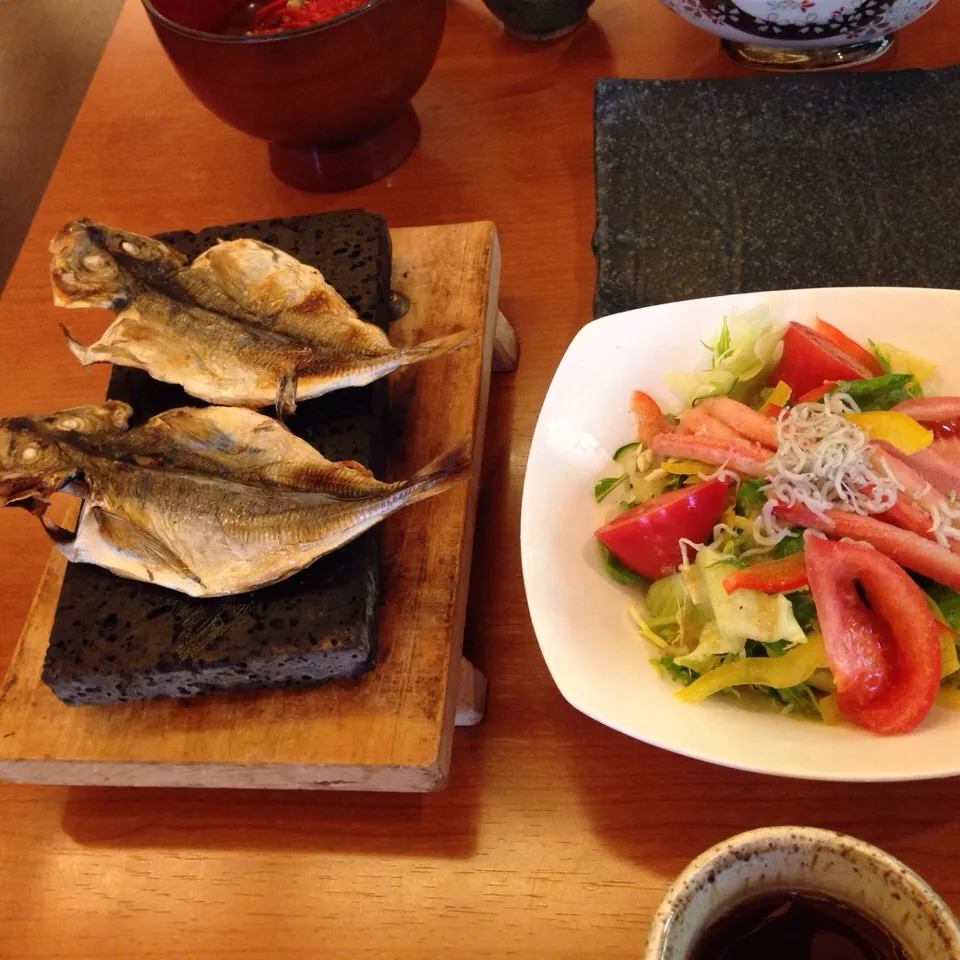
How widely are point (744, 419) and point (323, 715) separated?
50 cm

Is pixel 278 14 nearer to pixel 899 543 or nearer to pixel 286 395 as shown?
pixel 286 395

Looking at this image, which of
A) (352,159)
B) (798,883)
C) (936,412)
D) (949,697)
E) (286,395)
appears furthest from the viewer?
(352,159)

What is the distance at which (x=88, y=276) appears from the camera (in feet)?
3.43

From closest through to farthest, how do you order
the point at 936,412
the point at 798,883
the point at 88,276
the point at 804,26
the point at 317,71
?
1. the point at 798,883
2. the point at 936,412
3. the point at 88,276
4. the point at 317,71
5. the point at 804,26

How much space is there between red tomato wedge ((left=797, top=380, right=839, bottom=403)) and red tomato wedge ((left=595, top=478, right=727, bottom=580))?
13 centimetres

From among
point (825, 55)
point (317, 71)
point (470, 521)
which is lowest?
point (470, 521)

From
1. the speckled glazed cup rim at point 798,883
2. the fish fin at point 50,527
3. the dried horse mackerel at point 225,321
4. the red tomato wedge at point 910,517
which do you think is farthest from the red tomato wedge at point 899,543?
the fish fin at point 50,527

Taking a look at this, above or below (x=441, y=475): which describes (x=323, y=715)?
below

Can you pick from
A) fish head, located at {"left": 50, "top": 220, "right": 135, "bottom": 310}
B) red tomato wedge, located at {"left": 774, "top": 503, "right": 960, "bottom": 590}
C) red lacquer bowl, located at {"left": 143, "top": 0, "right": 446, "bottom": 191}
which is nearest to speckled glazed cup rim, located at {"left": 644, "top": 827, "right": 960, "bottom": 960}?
red tomato wedge, located at {"left": 774, "top": 503, "right": 960, "bottom": 590}

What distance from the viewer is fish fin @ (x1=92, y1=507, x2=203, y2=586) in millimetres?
862

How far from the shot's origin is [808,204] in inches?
46.2

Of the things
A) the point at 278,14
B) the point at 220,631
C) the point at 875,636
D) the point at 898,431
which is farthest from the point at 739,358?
the point at 278,14

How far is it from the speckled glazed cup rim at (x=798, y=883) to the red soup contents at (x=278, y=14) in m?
1.18

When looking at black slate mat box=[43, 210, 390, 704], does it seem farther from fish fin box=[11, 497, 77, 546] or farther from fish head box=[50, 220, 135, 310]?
fish head box=[50, 220, 135, 310]
